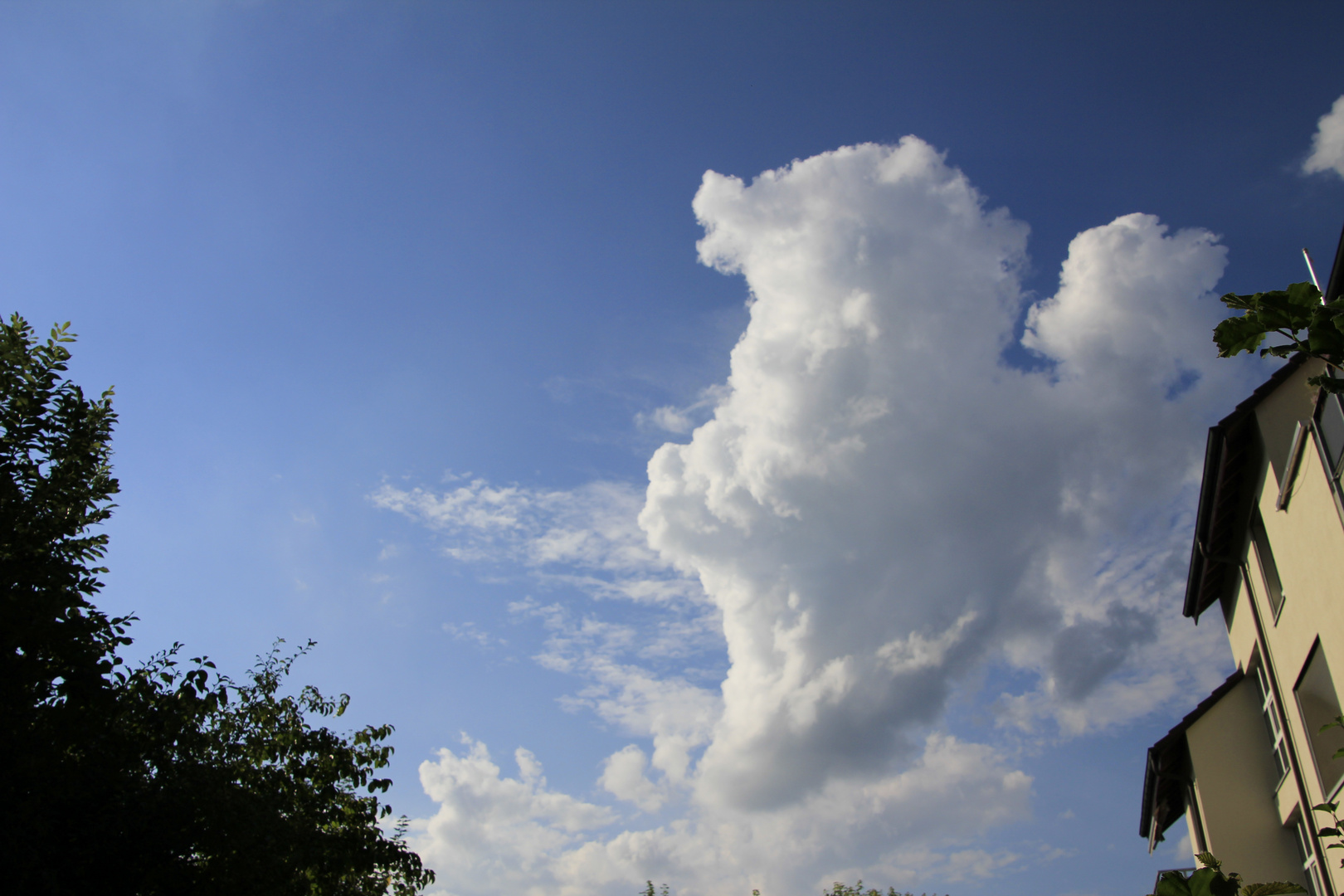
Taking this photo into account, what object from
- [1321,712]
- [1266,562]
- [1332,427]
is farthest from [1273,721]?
[1332,427]

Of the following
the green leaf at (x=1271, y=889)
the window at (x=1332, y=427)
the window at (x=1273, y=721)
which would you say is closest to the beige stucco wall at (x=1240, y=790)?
the window at (x=1273, y=721)

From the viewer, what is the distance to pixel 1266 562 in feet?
54.8

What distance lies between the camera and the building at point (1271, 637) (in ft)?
43.5

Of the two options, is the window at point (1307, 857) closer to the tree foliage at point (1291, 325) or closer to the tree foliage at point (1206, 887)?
the tree foliage at point (1206, 887)

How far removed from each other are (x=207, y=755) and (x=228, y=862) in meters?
2.40

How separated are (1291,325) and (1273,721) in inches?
766

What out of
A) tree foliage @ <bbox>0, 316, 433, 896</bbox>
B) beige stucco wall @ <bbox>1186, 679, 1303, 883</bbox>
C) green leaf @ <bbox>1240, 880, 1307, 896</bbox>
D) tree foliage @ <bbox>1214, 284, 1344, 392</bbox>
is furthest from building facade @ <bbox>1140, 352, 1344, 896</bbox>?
tree foliage @ <bbox>0, 316, 433, 896</bbox>

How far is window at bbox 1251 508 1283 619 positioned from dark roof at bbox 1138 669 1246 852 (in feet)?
12.1

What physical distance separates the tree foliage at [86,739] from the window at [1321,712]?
18117 mm

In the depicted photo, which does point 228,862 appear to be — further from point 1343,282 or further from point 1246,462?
point 1246,462

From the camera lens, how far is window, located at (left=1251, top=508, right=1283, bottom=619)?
646 inches

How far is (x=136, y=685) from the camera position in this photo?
1190 centimetres

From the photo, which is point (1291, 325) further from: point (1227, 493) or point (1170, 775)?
point (1170, 775)

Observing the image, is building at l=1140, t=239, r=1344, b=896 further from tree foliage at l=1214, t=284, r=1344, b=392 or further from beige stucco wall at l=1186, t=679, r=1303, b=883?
tree foliage at l=1214, t=284, r=1344, b=392
